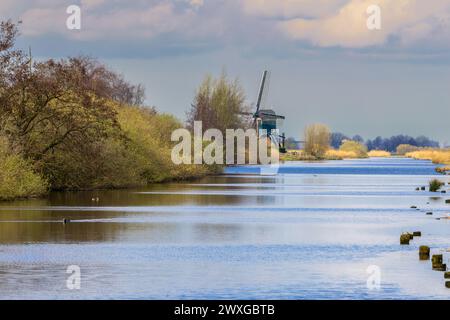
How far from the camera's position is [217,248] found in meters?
27.9

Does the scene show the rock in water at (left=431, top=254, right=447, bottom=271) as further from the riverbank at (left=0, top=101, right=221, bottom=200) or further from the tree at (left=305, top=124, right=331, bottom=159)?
the tree at (left=305, top=124, right=331, bottom=159)

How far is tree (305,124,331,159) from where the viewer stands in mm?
177500

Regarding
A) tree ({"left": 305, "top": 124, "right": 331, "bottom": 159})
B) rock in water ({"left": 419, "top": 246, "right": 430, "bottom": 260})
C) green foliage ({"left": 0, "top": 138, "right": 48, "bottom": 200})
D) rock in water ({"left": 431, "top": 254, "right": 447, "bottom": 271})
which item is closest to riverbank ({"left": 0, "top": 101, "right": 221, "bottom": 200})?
green foliage ({"left": 0, "top": 138, "right": 48, "bottom": 200})

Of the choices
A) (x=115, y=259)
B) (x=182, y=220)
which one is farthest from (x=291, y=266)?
(x=182, y=220)

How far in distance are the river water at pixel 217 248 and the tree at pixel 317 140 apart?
128414mm

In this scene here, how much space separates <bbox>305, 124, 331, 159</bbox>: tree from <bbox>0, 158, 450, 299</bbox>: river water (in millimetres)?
128414

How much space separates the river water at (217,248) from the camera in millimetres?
20859

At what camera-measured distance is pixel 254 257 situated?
2600 cm

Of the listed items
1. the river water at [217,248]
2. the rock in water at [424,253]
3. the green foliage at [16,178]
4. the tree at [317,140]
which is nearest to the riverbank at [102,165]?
the green foliage at [16,178]

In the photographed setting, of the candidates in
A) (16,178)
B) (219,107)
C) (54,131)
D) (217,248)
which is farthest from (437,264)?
(219,107)

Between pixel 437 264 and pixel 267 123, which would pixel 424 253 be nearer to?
pixel 437 264

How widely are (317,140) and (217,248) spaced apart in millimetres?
154271
